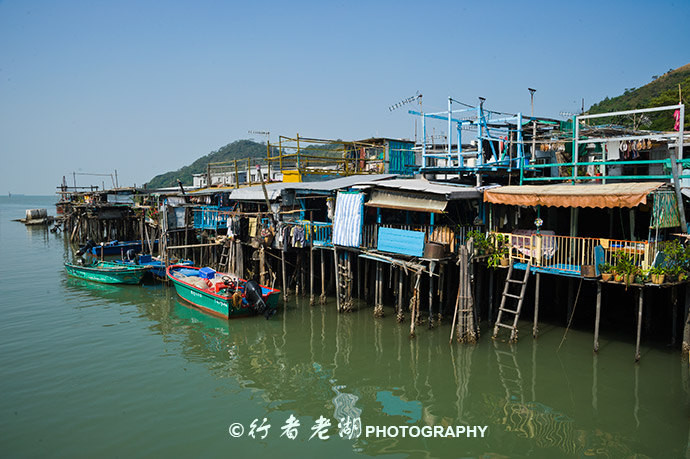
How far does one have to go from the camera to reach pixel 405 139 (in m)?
25.3

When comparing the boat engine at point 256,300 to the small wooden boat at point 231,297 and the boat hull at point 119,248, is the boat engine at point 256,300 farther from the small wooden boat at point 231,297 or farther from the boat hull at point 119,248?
the boat hull at point 119,248

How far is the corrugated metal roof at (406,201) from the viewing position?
1426 centimetres

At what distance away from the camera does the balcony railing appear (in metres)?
11.8

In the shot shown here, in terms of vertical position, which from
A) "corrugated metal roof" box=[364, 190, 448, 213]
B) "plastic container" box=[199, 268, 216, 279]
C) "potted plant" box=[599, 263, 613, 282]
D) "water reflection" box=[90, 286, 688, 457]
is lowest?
"water reflection" box=[90, 286, 688, 457]

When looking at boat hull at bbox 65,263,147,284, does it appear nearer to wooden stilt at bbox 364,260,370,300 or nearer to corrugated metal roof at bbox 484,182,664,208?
wooden stilt at bbox 364,260,370,300

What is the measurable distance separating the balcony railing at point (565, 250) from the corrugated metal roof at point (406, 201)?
2.00 metres

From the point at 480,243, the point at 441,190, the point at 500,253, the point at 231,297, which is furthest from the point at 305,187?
the point at 500,253

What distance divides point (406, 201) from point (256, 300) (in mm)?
6463

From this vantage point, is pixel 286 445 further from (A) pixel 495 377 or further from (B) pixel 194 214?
(B) pixel 194 214

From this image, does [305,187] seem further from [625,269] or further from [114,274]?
[625,269]

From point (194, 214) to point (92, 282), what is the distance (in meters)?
6.16

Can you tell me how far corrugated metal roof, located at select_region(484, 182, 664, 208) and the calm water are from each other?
4233 mm

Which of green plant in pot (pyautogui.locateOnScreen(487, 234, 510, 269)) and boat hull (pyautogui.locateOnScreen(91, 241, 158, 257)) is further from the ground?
green plant in pot (pyautogui.locateOnScreen(487, 234, 510, 269))

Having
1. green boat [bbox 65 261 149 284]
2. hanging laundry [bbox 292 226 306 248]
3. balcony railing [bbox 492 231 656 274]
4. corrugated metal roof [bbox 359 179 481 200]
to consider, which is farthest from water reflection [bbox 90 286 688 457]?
green boat [bbox 65 261 149 284]
